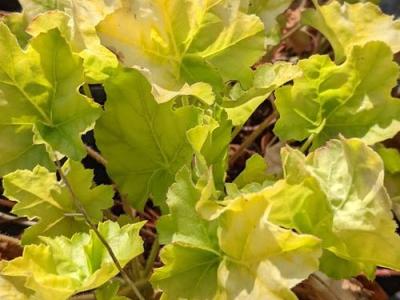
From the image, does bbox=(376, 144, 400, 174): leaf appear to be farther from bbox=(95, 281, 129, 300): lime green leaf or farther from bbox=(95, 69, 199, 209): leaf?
bbox=(95, 281, 129, 300): lime green leaf

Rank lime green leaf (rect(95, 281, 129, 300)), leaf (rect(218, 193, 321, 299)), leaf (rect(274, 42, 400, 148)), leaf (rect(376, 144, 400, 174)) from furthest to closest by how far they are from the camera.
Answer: leaf (rect(376, 144, 400, 174)), leaf (rect(274, 42, 400, 148)), lime green leaf (rect(95, 281, 129, 300)), leaf (rect(218, 193, 321, 299))

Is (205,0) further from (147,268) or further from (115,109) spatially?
(147,268)

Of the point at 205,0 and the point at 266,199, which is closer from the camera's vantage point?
the point at 266,199

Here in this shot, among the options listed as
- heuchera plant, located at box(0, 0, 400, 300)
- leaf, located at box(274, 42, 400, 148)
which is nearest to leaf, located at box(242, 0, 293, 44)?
heuchera plant, located at box(0, 0, 400, 300)

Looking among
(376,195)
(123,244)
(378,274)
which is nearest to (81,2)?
(123,244)

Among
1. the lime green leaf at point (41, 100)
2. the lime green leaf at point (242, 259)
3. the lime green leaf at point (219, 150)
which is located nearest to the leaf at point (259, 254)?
the lime green leaf at point (242, 259)

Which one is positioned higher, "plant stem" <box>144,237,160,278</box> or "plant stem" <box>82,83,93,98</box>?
"plant stem" <box>82,83,93,98</box>

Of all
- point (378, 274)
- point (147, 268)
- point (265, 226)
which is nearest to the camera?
point (265, 226)
